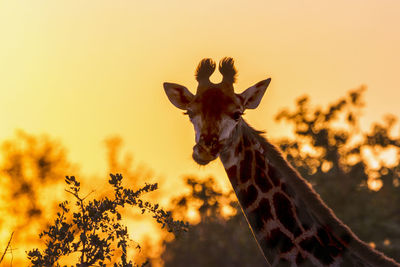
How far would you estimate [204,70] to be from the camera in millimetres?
10305

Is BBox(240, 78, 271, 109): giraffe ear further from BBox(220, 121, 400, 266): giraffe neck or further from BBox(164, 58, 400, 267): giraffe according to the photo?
BBox(220, 121, 400, 266): giraffe neck

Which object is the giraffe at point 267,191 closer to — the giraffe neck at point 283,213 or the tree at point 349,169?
the giraffe neck at point 283,213

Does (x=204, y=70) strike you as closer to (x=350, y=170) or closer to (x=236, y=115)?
(x=236, y=115)

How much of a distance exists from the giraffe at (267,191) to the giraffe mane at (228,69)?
0.70 feet

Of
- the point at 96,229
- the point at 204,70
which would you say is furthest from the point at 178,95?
the point at 96,229

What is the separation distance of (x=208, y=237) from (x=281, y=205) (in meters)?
24.7

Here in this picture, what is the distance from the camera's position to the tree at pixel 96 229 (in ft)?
30.3

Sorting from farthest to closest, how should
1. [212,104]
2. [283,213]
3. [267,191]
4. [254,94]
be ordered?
[254,94] < [212,104] < [267,191] < [283,213]

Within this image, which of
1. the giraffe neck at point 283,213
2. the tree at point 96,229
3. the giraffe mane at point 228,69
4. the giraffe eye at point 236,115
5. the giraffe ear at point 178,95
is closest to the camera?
the giraffe neck at point 283,213

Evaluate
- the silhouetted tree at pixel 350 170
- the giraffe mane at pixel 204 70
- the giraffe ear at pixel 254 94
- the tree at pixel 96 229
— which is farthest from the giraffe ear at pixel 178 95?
the silhouetted tree at pixel 350 170

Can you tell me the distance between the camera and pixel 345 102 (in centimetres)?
2698

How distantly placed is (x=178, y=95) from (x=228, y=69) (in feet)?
2.55

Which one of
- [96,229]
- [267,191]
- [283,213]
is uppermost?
[96,229]

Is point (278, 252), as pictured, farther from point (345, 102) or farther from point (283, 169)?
point (345, 102)
